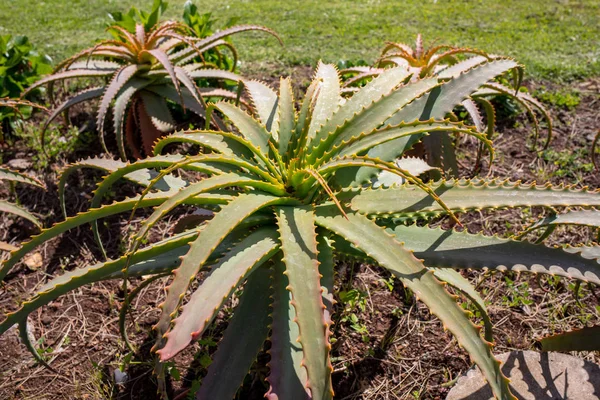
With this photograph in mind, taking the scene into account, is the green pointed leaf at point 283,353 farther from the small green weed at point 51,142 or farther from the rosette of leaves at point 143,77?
the small green weed at point 51,142

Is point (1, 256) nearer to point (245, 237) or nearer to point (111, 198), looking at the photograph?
point (111, 198)

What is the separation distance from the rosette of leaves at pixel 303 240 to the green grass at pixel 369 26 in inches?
97.6

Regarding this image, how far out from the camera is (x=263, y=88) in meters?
1.98

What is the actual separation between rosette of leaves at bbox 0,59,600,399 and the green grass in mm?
2480

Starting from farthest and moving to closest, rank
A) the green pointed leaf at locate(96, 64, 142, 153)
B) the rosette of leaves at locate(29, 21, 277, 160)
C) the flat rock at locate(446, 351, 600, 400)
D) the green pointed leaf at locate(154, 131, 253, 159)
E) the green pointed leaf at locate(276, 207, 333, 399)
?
the rosette of leaves at locate(29, 21, 277, 160) < the green pointed leaf at locate(96, 64, 142, 153) < the flat rock at locate(446, 351, 600, 400) < the green pointed leaf at locate(154, 131, 253, 159) < the green pointed leaf at locate(276, 207, 333, 399)

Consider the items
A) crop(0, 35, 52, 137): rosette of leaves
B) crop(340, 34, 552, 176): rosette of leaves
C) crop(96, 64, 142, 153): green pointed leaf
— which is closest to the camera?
crop(340, 34, 552, 176): rosette of leaves

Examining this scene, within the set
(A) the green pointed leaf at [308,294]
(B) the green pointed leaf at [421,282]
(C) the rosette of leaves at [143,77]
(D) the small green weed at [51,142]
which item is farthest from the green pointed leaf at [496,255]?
(D) the small green weed at [51,142]

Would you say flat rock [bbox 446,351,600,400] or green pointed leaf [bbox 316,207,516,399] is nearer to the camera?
green pointed leaf [bbox 316,207,516,399]

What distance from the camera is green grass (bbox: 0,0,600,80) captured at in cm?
410

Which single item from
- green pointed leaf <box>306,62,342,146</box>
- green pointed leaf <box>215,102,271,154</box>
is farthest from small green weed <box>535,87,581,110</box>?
green pointed leaf <box>215,102,271,154</box>

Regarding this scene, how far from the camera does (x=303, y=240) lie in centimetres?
126

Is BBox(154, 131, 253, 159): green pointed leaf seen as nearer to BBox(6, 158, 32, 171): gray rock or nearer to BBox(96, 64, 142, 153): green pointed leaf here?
BBox(96, 64, 142, 153): green pointed leaf

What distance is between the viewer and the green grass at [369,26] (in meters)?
4.10

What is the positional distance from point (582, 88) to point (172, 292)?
11.4 ft
